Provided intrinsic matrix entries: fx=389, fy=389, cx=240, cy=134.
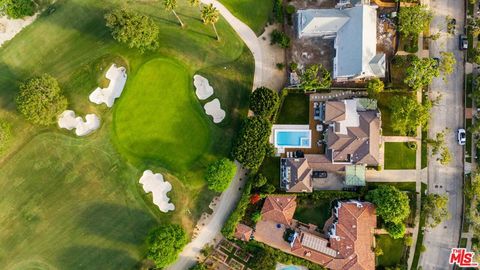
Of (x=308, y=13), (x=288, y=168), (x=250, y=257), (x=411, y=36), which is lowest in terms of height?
(x=250, y=257)

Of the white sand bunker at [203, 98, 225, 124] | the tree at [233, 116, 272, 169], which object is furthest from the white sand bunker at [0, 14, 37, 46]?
the tree at [233, 116, 272, 169]

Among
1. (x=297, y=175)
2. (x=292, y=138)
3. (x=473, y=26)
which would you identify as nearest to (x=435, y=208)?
(x=297, y=175)

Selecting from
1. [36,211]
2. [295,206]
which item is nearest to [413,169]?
[295,206]

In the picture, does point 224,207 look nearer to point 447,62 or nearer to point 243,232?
point 243,232

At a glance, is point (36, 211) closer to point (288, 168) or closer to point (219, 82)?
point (219, 82)

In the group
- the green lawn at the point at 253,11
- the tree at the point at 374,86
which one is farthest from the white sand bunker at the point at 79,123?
the tree at the point at 374,86

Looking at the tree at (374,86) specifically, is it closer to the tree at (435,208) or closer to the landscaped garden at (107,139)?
the tree at (435,208)
